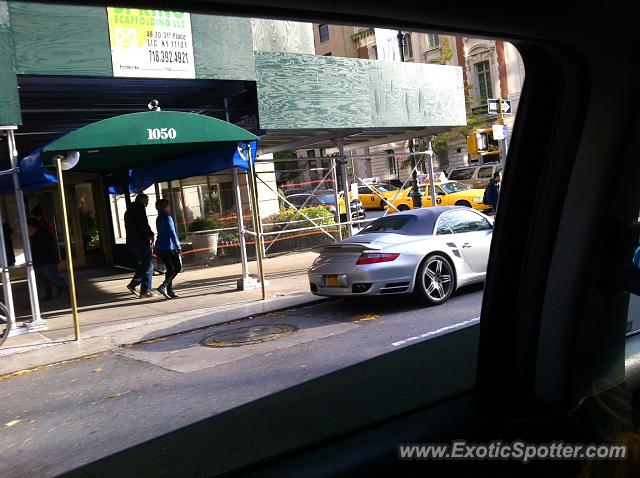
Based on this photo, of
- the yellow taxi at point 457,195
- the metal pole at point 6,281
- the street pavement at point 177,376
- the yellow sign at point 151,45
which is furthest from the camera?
the yellow taxi at point 457,195

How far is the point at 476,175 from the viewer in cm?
3044

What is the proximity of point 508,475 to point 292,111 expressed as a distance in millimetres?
11872

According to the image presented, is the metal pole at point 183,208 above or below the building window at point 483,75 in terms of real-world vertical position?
below

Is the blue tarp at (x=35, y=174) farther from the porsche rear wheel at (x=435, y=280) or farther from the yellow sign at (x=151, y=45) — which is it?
the porsche rear wheel at (x=435, y=280)

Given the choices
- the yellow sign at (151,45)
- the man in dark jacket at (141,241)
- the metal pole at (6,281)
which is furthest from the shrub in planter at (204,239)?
the metal pole at (6,281)

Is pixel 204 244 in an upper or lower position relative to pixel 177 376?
upper

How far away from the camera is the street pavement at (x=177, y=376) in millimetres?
4137

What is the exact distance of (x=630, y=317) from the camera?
2322mm

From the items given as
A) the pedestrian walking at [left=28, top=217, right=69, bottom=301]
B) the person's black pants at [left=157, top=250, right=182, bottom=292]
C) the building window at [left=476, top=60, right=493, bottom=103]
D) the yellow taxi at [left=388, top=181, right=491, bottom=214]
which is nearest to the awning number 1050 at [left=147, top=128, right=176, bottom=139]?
the person's black pants at [left=157, top=250, right=182, bottom=292]

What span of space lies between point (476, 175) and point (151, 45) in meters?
21.8

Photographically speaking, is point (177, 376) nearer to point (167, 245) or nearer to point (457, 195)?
point (167, 245)

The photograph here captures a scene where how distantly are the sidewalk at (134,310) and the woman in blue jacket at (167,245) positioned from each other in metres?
0.38

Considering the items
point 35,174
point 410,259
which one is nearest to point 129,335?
point 35,174

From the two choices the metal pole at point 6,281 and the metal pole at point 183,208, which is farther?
the metal pole at point 183,208
